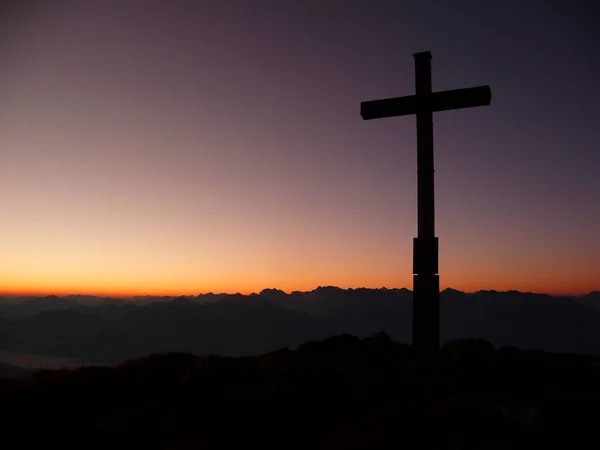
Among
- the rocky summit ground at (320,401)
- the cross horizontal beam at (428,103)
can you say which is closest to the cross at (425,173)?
the cross horizontal beam at (428,103)

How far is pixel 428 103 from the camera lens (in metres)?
13.9

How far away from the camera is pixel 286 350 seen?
13117 millimetres

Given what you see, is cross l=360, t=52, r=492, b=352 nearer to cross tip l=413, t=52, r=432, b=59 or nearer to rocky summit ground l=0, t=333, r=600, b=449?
cross tip l=413, t=52, r=432, b=59

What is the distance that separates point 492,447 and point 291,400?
3861mm

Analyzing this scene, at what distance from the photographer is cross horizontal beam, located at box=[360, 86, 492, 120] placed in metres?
13.4

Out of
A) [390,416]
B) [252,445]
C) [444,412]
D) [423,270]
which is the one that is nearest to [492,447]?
[444,412]

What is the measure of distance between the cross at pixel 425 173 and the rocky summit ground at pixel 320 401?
3.19 feet

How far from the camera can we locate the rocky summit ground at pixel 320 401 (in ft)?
24.0

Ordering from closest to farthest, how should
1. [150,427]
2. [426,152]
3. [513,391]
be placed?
[150,427]
[513,391]
[426,152]

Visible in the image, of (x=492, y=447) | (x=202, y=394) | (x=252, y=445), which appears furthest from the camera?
(x=202, y=394)

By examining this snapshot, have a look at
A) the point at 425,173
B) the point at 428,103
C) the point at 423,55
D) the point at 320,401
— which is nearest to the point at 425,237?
the point at 425,173

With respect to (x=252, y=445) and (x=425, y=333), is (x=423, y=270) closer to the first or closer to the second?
(x=425, y=333)

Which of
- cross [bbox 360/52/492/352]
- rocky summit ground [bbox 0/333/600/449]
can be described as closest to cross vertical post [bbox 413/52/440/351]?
cross [bbox 360/52/492/352]

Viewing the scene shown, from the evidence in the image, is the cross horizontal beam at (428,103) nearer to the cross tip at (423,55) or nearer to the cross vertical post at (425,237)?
the cross vertical post at (425,237)
